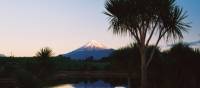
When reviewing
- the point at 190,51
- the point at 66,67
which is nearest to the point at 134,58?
the point at 190,51

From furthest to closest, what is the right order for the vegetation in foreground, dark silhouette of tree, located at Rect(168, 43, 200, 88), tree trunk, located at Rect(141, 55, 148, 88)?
tree trunk, located at Rect(141, 55, 148, 88)
the vegetation in foreground
dark silhouette of tree, located at Rect(168, 43, 200, 88)

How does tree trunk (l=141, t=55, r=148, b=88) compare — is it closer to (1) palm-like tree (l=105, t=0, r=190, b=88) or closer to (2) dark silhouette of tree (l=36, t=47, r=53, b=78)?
(1) palm-like tree (l=105, t=0, r=190, b=88)

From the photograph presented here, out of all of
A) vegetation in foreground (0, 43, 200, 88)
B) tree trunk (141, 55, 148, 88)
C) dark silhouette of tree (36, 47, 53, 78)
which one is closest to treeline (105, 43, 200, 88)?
vegetation in foreground (0, 43, 200, 88)

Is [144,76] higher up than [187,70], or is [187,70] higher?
[187,70]

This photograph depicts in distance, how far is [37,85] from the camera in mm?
20812

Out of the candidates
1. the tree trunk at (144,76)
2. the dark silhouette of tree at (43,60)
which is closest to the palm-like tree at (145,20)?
the tree trunk at (144,76)

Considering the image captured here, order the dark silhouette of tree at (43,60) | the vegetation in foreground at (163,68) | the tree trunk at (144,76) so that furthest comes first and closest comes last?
the dark silhouette of tree at (43,60), the tree trunk at (144,76), the vegetation in foreground at (163,68)

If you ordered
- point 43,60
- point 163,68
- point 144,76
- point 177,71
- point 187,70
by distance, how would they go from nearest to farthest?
point 187,70 → point 177,71 → point 163,68 → point 144,76 → point 43,60

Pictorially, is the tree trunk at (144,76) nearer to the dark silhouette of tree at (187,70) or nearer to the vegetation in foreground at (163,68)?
the vegetation in foreground at (163,68)

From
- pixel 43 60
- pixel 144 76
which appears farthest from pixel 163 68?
pixel 43 60

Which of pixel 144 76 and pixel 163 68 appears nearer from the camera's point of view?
pixel 163 68

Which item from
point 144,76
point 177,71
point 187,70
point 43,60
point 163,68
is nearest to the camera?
point 187,70

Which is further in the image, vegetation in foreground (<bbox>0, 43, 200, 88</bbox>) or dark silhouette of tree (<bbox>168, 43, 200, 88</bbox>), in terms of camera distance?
vegetation in foreground (<bbox>0, 43, 200, 88</bbox>)

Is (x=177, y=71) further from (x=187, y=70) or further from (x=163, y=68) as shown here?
(x=163, y=68)
